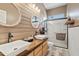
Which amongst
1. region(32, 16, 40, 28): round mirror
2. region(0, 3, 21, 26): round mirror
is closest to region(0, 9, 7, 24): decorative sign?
region(0, 3, 21, 26): round mirror

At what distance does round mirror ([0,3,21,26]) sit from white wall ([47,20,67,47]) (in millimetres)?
463

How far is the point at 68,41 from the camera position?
1262 millimetres

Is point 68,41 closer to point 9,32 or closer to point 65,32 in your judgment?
point 65,32

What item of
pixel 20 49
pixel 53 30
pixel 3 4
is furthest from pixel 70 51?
pixel 3 4

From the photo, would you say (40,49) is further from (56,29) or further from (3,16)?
(3,16)

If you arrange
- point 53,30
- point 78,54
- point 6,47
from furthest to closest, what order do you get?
point 53,30 → point 78,54 → point 6,47

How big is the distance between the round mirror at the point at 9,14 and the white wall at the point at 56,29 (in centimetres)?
46

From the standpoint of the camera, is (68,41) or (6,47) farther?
(68,41)

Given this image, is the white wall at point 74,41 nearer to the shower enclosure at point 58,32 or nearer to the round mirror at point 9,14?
the shower enclosure at point 58,32

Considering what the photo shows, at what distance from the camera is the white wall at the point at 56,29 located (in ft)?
4.08

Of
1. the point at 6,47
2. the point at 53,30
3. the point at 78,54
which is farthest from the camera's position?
the point at 53,30

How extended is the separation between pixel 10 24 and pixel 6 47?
0.28 metres

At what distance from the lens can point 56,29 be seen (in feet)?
4.19

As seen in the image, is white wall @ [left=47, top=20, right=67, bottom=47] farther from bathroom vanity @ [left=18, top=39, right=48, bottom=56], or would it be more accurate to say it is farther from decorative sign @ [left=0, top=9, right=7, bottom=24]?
decorative sign @ [left=0, top=9, right=7, bottom=24]
